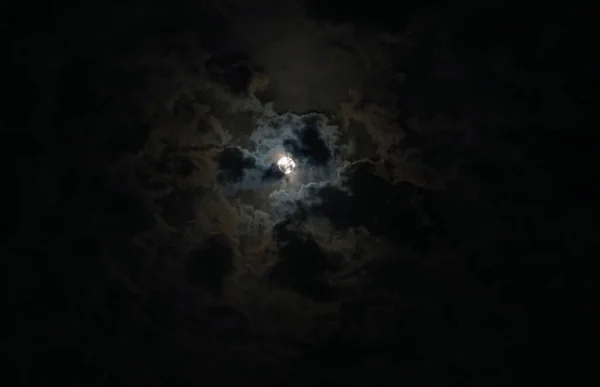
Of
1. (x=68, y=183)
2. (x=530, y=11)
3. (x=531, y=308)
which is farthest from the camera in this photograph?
(x=531, y=308)

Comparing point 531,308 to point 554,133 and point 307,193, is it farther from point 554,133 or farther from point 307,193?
point 307,193

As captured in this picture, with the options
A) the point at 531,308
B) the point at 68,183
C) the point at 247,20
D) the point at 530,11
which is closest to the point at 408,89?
the point at 530,11

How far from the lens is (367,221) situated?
8.87 ft

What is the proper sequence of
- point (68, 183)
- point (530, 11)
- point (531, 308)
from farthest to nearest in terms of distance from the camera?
point (531, 308) < point (68, 183) < point (530, 11)

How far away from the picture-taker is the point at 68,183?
269 cm

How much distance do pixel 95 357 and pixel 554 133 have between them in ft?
8.37

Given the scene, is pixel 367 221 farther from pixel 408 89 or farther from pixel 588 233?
pixel 588 233

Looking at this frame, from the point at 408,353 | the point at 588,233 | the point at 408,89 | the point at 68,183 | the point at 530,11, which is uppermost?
the point at 530,11

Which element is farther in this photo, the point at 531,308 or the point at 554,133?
the point at 531,308

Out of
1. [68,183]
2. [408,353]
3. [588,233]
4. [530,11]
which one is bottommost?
[408,353]

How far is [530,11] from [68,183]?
2238 millimetres

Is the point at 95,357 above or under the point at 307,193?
under

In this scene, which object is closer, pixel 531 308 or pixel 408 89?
pixel 408 89

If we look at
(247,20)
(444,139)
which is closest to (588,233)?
(444,139)
